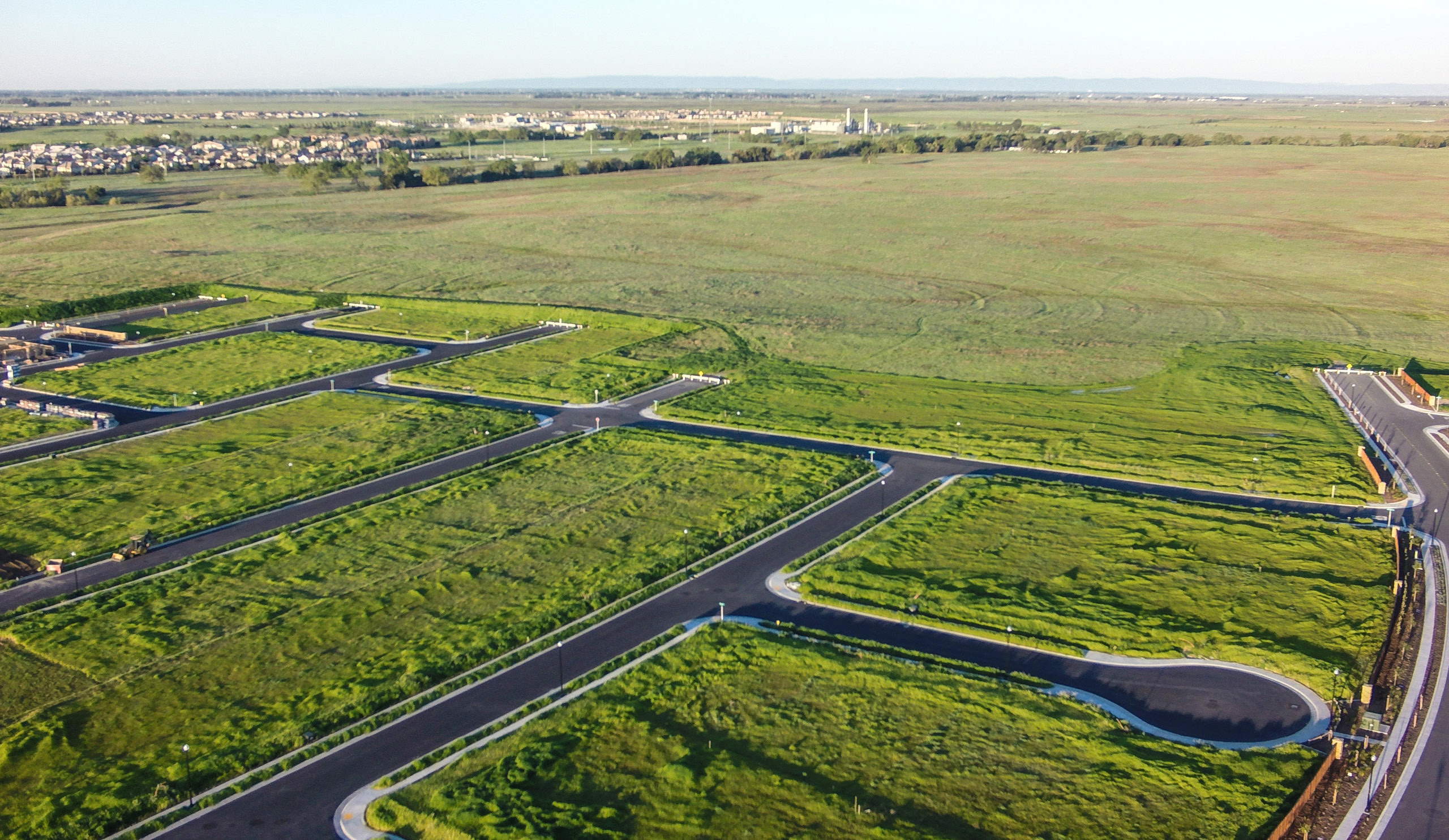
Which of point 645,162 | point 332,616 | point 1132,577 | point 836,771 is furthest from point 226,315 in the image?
point 645,162

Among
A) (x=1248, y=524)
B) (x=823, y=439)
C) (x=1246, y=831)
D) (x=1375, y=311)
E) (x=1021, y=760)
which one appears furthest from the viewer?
(x=1375, y=311)

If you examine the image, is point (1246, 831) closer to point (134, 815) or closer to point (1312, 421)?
point (134, 815)

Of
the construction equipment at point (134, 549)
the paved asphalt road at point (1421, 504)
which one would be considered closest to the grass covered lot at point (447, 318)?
the construction equipment at point (134, 549)

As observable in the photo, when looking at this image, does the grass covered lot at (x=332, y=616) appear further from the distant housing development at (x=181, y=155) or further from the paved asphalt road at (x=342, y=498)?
the distant housing development at (x=181, y=155)

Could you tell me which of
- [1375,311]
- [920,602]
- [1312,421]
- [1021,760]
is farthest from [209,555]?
[1375,311]

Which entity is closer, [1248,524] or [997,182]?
[1248,524]

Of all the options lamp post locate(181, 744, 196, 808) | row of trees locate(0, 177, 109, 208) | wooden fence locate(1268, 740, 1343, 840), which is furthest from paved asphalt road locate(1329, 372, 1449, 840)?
row of trees locate(0, 177, 109, 208)
